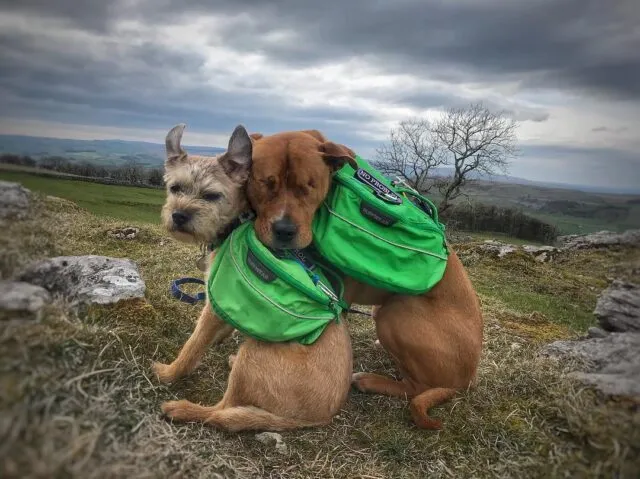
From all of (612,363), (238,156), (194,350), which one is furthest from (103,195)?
(612,363)

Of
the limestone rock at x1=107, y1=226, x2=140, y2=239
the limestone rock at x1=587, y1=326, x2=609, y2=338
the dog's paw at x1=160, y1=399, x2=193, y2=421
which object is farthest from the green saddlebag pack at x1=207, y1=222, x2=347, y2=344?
the limestone rock at x1=107, y1=226, x2=140, y2=239

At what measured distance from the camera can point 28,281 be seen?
3.09 meters

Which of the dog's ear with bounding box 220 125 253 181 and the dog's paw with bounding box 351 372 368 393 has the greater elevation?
the dog's ear with bounding box 220 125 253 181

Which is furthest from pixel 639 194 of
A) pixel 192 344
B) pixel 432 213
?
pixel 192 344

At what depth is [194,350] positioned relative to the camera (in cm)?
488

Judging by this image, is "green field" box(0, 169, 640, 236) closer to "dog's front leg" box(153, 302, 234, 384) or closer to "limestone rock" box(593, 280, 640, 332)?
"limestone rock" box(593, 280, 640, 332)

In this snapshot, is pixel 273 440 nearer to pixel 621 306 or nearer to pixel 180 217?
pixel 180 217

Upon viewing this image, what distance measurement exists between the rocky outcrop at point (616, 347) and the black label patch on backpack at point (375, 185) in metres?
2.31

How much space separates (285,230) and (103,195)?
198 cm

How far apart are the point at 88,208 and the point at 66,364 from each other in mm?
1686

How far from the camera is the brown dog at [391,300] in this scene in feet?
15.9

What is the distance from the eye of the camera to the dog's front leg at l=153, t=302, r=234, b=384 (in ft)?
15.7

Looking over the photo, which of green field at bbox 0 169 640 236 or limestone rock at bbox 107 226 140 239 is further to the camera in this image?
limestone rock at bbox 107 226 140 239

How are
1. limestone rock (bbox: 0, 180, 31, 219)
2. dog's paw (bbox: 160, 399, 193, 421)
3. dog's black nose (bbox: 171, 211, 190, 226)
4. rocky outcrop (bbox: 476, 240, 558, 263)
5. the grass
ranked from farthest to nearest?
rocky outcrop (bbox: 476, 240, 558, 263)
dog's black nose (bbox: 171, 211, 190, 226)
dog's paw (bbox: 160, 399, 193, 421)
limestone rock (bbox: 0, 180, 31, 219)
the grass
